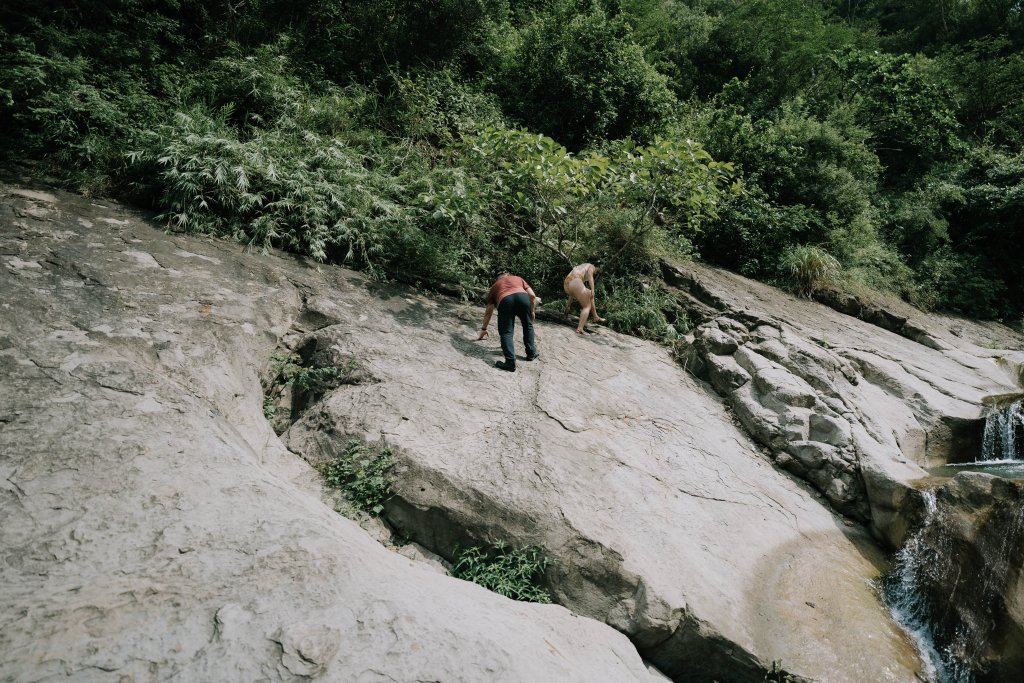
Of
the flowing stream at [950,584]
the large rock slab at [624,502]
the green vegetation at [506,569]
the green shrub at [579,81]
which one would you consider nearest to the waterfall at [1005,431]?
the large rock slab at [624,502]

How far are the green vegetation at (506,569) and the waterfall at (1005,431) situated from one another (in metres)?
6.94

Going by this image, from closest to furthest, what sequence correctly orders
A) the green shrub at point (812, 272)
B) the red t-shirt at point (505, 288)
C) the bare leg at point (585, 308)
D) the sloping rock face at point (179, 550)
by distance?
1. the sloping rock face at point (179, 550)
2. the red t-shirt at point (505, 288)
3. the bare leg at point (585, 308)
4. the green shrub at point (812, 272)

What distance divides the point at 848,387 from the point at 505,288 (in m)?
4.96

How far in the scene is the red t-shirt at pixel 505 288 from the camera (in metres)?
6.44

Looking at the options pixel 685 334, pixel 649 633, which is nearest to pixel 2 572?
pixel 649 633

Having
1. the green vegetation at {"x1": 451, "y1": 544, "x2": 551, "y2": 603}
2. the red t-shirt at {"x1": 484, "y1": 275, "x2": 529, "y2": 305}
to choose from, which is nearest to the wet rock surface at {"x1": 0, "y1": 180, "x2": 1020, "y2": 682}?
the green vegetation at {"x1": 451, "y1": 544, "x2": 551, "y2": 603}

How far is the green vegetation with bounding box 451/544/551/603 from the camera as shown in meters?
3.88

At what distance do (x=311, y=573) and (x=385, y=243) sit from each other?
6163 mm

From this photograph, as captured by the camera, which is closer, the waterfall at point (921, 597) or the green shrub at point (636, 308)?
the waterfall at point (921, 597)

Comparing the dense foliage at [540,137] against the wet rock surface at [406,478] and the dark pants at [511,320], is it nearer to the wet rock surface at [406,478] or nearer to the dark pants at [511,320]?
the wet rock surface at [406,478]

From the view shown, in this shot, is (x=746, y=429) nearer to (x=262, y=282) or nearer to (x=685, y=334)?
(x=685, y=334)

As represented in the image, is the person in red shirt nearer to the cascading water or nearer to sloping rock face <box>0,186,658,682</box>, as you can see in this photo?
sloping rock face <box>0,186,658,682</box>

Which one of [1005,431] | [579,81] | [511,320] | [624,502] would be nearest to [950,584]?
[624,502]

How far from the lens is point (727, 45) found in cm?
1739
